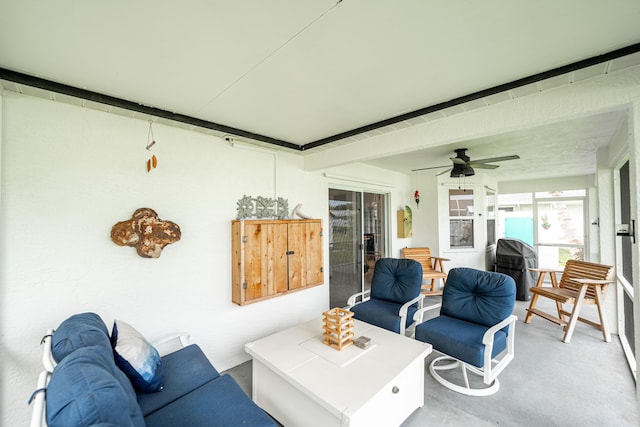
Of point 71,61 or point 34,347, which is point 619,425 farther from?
point 71,61

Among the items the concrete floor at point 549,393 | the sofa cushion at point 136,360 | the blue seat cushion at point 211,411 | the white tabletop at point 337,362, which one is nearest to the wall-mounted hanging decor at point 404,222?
the concrete floor at point 549,393

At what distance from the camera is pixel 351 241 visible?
4.35 metres

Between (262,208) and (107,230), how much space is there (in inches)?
56.4

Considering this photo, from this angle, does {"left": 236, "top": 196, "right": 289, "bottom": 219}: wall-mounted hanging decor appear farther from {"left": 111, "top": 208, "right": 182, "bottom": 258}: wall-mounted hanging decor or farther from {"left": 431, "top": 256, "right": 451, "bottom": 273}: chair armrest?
{"left": 431, "top": 256, "right": 451, "bottom": 273}: chair armrest

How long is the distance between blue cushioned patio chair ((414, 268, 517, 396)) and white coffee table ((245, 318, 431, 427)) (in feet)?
1.09

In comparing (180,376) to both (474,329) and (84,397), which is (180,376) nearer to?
(84,397)

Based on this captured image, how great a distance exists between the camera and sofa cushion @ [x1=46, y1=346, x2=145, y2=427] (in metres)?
0.85

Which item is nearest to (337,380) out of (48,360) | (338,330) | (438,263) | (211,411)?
(338,330)

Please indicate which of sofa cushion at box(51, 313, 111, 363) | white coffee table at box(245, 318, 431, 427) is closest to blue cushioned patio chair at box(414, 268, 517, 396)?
white coffee table at box(245, 318, 431, 427)

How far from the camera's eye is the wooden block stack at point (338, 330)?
213 centimetres

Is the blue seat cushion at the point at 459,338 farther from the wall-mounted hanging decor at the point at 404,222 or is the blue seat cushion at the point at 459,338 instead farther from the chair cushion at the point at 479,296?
the wall-mounted hanging decor at the point at 404,222

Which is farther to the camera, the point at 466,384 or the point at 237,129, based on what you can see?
the point at 237,129

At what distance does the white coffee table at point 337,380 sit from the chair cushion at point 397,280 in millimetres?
812

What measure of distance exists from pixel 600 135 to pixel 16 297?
5776 millimetres
